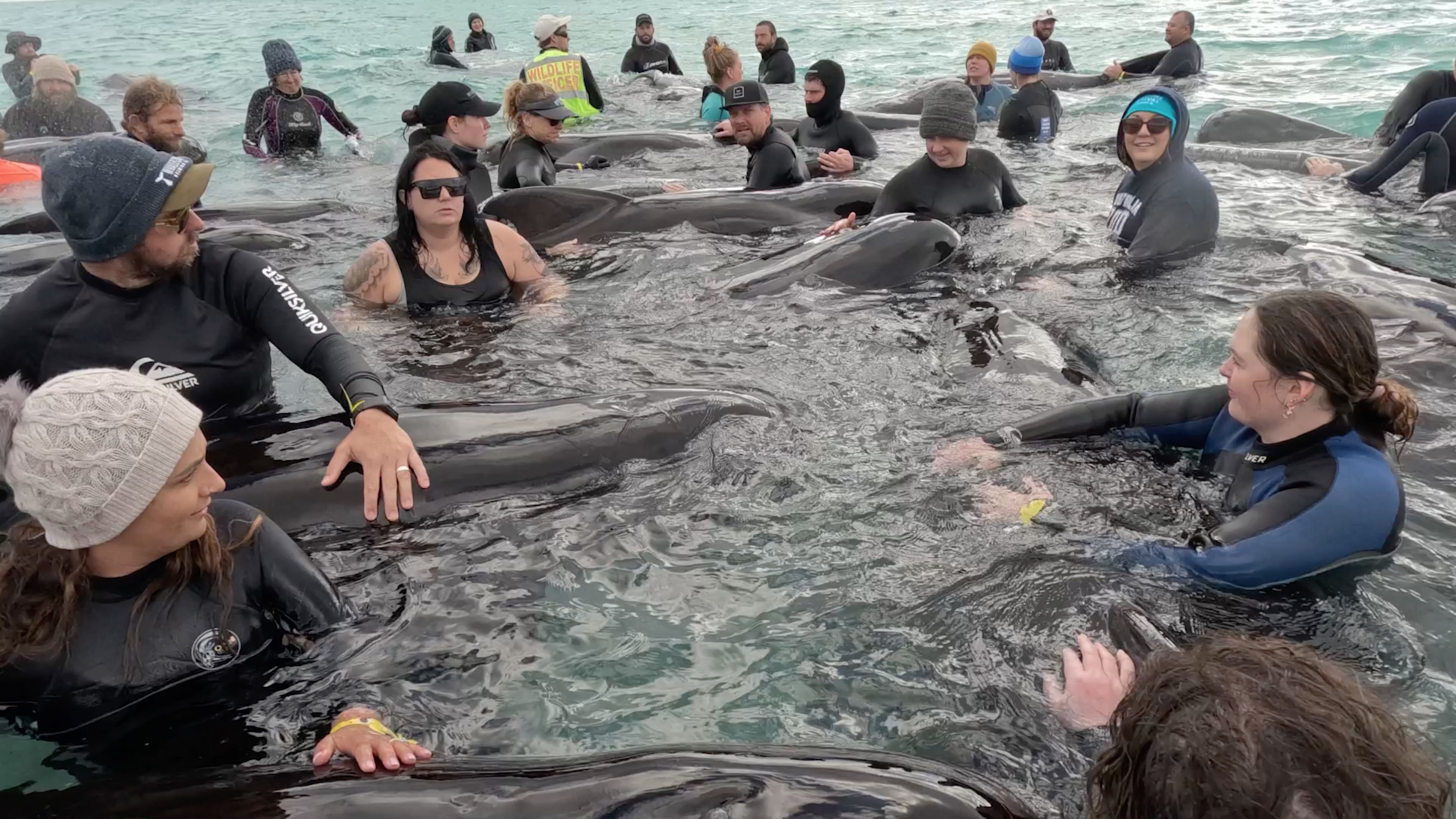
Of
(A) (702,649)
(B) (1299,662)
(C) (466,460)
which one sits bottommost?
(A) (702,649)

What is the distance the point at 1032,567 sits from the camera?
405cm

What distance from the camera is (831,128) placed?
11.8 metres

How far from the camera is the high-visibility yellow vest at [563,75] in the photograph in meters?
14.6

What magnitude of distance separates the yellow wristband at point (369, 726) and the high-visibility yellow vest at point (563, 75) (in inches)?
490

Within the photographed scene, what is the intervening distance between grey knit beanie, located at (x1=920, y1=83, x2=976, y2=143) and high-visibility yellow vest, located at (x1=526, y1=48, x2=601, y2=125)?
291 inches

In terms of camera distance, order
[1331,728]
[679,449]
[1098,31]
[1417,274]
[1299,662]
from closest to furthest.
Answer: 1. [1331,728]
2. [1299,662]
3. [679,449]
4. [1417,274]
5. [1098,31]

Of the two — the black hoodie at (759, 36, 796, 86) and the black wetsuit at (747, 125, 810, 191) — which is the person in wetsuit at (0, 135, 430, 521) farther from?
the black hoodie at (759, 36, 796, 86)

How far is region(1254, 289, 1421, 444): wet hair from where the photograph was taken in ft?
11.6

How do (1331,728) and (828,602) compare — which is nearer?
(1331,728)

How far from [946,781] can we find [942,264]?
5.66 meters

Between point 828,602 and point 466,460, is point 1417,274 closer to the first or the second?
point 828,602

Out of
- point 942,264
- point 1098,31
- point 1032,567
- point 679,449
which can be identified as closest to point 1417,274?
point 942,264

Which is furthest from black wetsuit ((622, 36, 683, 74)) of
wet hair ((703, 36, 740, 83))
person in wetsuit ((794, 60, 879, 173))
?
person in wetsuit ((794, 60, 879, 173))

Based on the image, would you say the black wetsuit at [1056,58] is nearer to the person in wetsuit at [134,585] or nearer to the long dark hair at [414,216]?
the long dark hair at [414,216]
